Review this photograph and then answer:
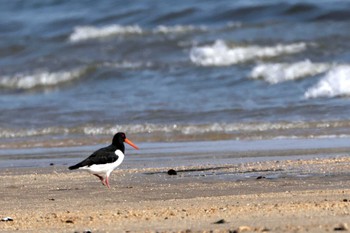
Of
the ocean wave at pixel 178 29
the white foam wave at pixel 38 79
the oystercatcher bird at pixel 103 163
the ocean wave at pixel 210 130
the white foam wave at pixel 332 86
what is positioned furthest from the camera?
the ocean wave at pixel 178 29

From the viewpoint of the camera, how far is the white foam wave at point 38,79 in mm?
21734

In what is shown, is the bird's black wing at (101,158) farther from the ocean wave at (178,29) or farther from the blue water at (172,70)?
the ocean wave at (178,29)

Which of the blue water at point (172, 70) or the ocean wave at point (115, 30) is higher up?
the ocean wave at point (115, 30)

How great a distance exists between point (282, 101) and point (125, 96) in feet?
11.2

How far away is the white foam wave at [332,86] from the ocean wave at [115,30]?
24.9 feet

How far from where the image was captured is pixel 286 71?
1916cm

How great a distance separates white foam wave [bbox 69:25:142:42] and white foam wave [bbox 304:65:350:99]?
8.61 metres

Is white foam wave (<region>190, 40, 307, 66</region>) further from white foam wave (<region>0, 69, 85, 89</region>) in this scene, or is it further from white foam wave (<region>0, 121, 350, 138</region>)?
white foam wave (<region>0, 121, 350, 138</region>)

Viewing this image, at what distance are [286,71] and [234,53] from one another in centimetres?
294

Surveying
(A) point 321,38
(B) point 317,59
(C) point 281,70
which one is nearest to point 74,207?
(C) point 281,70

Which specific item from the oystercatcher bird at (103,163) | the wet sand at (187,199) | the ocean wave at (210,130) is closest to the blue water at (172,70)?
the ocean wave at (210,130)

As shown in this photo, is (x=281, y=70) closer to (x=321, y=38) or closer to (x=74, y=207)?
(x=321, y=38)

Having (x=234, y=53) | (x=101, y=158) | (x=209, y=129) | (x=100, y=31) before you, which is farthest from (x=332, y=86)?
(x=100, y=31)

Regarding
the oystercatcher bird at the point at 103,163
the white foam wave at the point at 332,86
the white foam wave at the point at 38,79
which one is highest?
the white foam wave at the point at 38,79
